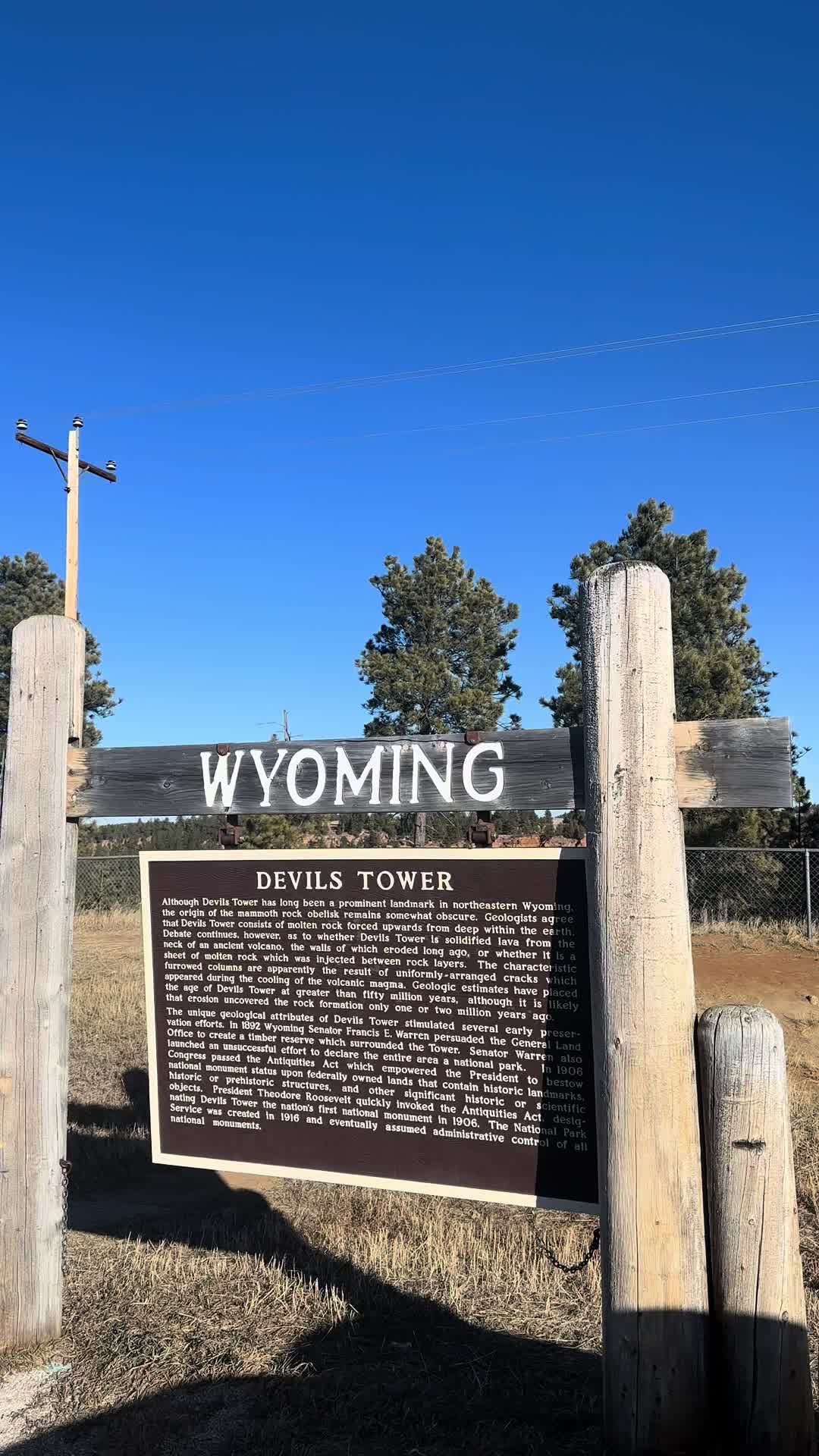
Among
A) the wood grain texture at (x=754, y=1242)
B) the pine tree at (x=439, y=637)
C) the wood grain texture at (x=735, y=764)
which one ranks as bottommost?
the wood grain texture at (x=754, y=1242)

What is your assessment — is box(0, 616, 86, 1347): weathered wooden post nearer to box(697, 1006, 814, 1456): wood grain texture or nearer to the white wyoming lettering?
the white wyoming lettering

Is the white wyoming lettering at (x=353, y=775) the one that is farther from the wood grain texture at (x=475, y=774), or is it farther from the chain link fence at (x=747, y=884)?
the chain link fence at (x=747, y=884)

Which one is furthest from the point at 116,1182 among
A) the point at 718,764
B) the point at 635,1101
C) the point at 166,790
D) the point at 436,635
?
the point at 436,635

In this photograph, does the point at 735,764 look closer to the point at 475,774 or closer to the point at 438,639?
the point at 475,774

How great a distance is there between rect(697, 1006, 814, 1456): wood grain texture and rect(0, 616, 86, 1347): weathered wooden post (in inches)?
103

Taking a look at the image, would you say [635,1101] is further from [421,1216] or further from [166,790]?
[421,1216]

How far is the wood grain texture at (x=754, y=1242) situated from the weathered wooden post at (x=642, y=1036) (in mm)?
62

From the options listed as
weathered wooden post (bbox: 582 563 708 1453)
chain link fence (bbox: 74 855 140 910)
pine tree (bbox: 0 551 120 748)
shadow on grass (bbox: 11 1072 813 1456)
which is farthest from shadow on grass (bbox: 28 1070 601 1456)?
pine tree (bbox: 0 551 120 748)

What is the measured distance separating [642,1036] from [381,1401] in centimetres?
161

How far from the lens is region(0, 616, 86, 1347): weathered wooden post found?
4.34 meters

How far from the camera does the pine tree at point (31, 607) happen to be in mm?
35094

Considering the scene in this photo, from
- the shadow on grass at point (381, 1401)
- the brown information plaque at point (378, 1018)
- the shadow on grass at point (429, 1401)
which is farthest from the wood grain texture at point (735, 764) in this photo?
the shadow on grass at point (381, 1401)

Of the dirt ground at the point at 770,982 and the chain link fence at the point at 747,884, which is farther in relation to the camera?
the chain link fence at the point at 747,884

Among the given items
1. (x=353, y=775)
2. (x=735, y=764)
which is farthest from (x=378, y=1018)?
(x=735, y=764)
